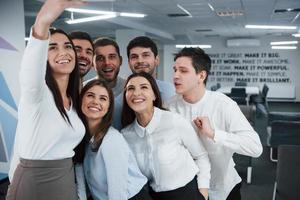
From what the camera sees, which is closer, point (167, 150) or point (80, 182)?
point (80, 182)

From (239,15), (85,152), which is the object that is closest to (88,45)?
(85,152)

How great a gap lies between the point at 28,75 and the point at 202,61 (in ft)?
3.83

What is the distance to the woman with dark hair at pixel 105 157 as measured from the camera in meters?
1.63

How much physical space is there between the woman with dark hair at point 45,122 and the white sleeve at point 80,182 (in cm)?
8

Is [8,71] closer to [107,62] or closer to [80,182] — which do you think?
[107,62]

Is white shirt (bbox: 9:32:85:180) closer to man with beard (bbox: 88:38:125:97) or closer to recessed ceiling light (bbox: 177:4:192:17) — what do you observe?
man with beard (bbox: 88:38:125:97)

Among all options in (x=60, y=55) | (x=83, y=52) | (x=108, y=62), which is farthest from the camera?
(x=108, y=62)

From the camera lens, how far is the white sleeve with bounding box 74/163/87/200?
1674mm

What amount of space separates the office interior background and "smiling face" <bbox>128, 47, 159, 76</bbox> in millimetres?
501

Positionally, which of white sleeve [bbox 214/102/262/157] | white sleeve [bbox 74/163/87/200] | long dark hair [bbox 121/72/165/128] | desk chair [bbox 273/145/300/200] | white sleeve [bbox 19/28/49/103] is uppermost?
white sleeve [bbox 19/28/49/103]

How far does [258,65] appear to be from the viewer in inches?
628

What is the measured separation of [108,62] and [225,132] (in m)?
1.03

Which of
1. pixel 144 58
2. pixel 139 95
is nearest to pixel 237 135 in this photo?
pixel 139 95

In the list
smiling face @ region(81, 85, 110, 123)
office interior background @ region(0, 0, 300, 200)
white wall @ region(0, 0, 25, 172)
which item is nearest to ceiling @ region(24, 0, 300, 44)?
office interior background @ region(0, 0, 300, 200)
